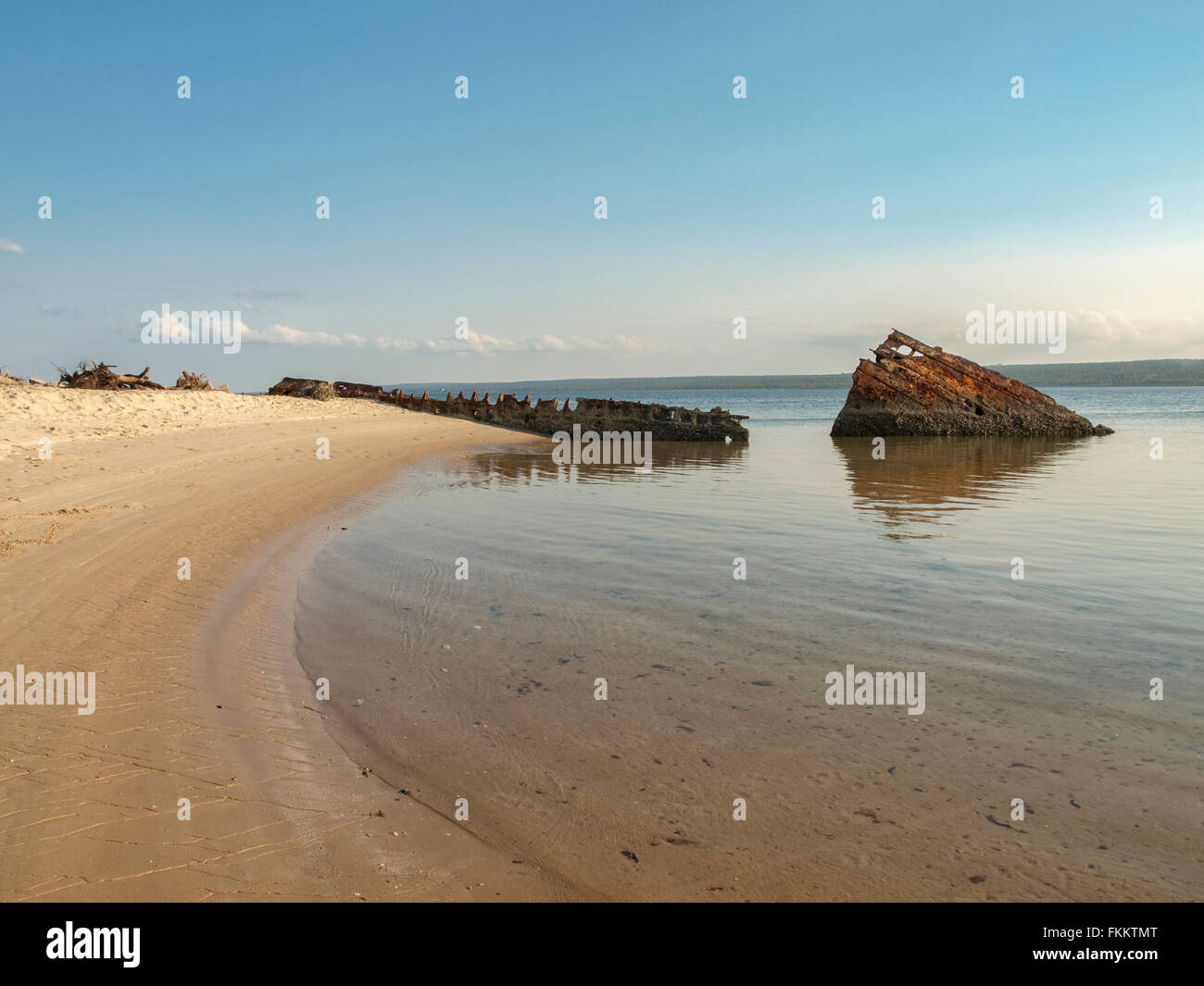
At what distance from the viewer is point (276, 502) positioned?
11070 mm

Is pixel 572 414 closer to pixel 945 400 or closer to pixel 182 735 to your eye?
pixel 945 400

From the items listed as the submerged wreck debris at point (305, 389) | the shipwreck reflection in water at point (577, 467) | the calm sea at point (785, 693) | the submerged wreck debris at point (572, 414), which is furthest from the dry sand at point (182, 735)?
the submerged wreck debris at point (305, 389)

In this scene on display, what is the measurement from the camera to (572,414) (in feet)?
96.2

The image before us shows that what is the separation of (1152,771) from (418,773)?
3.41 meters

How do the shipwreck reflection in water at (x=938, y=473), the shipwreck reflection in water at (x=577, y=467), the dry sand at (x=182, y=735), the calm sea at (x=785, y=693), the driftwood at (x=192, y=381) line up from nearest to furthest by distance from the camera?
the dry sand at (x=182, y=735)
the calm sea at (x=785, y=693)
the shipwreck reflection in water at (x=938, y=473)
the shipwreck reflection in water at (x=577, y=467)
the driftwood at (x=192, y=381)

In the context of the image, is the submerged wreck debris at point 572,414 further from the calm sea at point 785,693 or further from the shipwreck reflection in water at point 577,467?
the calm sea at point 785,693

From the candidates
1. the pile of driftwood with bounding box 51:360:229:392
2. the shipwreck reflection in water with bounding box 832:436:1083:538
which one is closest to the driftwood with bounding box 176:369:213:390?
the pile of driftwood with bounding box 51:360:229:392

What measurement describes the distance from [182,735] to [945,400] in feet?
84.3

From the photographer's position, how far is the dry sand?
9.19 ft

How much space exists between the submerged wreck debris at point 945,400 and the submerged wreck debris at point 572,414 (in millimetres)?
4670

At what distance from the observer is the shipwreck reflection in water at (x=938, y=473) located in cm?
1103

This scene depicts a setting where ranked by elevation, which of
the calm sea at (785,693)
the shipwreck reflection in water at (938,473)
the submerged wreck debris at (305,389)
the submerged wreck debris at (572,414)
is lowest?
the calm sea at (785,693)

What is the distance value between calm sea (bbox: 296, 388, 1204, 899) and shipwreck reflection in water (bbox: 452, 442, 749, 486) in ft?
17.3

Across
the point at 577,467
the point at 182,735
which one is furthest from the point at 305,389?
the point at 182,735
